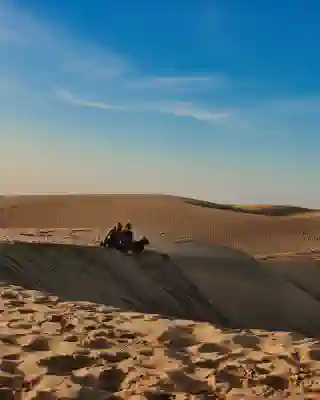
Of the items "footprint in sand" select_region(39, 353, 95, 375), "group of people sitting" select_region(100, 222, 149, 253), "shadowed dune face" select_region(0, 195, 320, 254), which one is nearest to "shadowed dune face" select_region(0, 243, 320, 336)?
"group of people sitting" select_region(100, 222, 149, 253)

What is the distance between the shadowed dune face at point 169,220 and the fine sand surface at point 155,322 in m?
2.38

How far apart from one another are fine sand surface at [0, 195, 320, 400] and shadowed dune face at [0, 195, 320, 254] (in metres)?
2.38

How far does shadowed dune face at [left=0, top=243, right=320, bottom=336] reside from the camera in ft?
31.0

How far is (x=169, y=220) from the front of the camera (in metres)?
30.2

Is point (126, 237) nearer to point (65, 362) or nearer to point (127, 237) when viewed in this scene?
point (127, 237)

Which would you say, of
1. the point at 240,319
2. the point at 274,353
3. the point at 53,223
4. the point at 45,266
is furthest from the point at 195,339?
the point at 53,223

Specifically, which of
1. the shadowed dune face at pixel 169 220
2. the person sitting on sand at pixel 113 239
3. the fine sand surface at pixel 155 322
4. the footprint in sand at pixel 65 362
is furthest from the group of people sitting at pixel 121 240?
the shadowed dune face at pixel 169 220

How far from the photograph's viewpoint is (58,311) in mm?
5645

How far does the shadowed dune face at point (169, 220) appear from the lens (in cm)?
2669

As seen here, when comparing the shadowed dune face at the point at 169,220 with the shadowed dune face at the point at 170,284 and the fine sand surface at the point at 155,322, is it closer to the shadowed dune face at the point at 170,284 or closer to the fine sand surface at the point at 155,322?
the fine sand surface at the point at 155,322

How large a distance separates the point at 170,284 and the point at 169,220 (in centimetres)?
1891

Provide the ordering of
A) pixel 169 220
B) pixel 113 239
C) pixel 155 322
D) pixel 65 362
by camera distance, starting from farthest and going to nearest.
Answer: pixel 169 220, pixel 113 239, pixel 155 322, pixel 65 362

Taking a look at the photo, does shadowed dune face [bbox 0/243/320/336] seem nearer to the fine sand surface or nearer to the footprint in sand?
the fine sand surface

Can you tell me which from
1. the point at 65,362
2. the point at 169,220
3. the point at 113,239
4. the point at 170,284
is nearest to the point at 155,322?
the point at 65,362
